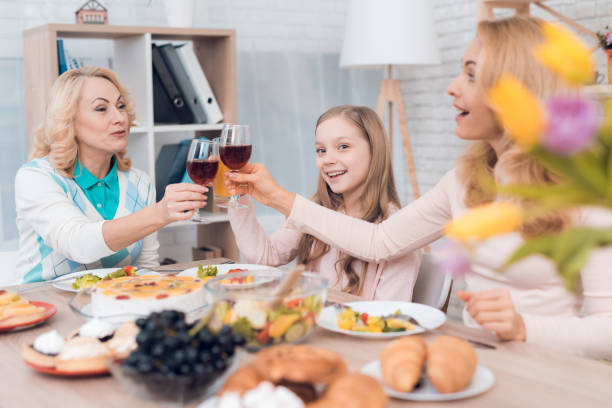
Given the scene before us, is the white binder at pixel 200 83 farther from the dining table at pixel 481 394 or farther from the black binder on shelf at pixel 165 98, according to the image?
the dining table at pixel 481 394

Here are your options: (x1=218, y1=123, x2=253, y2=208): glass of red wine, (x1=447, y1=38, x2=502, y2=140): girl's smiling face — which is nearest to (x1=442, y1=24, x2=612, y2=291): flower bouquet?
(x1=447, y1=38, x2=502, y2=140): girl's smiling face

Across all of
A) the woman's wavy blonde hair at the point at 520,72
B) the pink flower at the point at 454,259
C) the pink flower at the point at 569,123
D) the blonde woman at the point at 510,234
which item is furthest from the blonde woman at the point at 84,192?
the pink flower at the point at 569,123

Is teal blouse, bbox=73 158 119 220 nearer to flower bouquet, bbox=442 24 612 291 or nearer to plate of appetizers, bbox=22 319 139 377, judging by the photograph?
plate of appetizers, bbox=22 319 139 377

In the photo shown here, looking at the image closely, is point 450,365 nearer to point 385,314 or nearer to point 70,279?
point 385,314

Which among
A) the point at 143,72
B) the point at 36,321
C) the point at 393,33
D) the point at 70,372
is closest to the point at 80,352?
the point at 70,372

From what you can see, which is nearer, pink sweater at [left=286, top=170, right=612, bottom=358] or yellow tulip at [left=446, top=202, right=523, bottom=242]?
yellow tulip at [left=446, top=202, right=523, bottom=242]

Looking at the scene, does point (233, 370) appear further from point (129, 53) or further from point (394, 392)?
point (129, 53)

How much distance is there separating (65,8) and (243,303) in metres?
2.73

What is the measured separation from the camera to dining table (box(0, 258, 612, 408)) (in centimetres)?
96

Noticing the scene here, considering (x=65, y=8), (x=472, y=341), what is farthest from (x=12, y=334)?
(x=65, y=8)

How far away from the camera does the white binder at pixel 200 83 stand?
316 cm

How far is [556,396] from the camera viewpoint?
97cm

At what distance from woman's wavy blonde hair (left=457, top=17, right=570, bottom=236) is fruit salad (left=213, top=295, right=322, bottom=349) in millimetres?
503

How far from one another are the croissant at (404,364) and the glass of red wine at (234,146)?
34.3 inches
